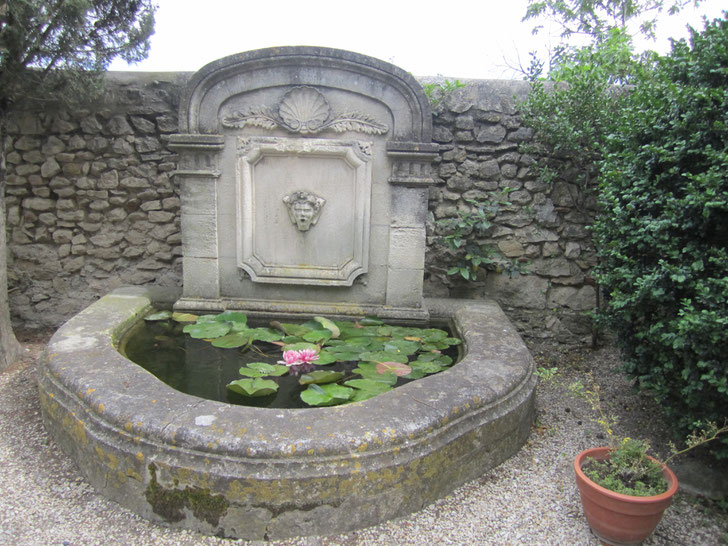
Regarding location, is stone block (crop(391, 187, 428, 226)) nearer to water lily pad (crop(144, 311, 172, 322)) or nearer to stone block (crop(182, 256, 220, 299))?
stone block (crop(182, 256, 220, 299))

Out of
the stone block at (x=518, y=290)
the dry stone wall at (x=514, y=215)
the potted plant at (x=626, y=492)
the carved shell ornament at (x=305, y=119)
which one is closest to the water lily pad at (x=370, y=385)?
the potted plant at (x=626, y=492)

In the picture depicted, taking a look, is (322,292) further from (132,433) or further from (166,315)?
(132,433)

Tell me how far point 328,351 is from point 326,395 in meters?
0.53

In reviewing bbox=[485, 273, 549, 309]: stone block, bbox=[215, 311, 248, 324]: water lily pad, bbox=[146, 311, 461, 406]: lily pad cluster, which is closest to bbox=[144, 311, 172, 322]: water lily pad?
bbox=[146, 311, 461, 406]: lily pad cluster

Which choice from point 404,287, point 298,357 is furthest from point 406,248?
point 298,357

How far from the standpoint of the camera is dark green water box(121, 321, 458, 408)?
2420 millimetres

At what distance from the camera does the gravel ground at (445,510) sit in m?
1.95

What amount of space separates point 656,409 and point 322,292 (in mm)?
2195

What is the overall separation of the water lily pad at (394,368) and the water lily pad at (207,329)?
3.36 feet

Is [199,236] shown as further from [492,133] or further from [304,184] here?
[492,133]

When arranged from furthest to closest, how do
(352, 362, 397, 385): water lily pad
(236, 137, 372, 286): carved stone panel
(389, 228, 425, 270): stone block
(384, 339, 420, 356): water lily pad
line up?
(389, 228, 425, 270): stone block
(236, 137, 372, 286): carved stone panel
(384, 339, 420, 356): water lily pad
(352, 362, 397, 385): water lily pad

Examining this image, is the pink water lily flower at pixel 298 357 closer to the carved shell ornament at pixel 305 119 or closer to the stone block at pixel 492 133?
the carved shell ornament at pixel 305 119

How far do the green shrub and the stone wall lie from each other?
4.54 ft

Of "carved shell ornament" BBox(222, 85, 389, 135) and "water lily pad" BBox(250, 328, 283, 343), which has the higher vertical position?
"carved shell ornament" BBox(222, 85, 389, 135)
